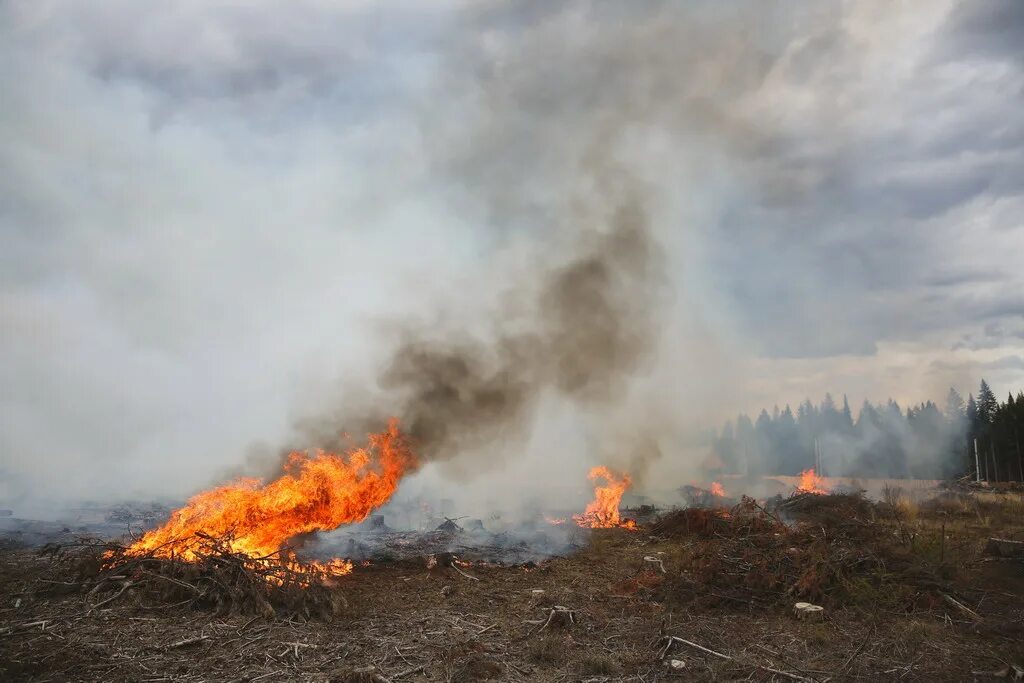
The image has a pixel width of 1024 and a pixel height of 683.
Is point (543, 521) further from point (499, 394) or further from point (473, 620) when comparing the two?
point (473, 620)

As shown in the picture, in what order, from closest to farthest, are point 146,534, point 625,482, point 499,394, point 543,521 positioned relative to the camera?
point 146,534 < point 499,394 < point 543,521 < point 625,482

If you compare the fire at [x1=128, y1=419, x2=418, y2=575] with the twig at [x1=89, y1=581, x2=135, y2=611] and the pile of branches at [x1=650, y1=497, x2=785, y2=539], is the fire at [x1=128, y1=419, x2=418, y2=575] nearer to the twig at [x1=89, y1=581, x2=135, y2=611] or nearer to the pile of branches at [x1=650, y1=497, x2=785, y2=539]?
the twig at [x1=89, y1=581, x2=135, y2=611]

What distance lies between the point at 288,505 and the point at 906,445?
65.7 m

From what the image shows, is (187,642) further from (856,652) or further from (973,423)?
(973,423)

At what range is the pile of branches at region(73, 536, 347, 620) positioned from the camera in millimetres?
9039

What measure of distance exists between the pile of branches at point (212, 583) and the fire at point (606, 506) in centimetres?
1513

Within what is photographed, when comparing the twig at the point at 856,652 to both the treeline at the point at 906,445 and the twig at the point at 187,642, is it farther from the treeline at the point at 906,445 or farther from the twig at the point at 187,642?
the treeline at the point at 906,445

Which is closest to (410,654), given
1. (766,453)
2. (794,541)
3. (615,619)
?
(615,619)

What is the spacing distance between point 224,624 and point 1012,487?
139 feet

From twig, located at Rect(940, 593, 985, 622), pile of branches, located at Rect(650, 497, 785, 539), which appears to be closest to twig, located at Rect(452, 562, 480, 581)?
pile of branches, located at Rect(650, 497, 785, 539)

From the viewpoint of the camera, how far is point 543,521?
76.7 ft

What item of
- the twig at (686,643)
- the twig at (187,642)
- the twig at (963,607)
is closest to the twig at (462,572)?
the twig at (686,643)

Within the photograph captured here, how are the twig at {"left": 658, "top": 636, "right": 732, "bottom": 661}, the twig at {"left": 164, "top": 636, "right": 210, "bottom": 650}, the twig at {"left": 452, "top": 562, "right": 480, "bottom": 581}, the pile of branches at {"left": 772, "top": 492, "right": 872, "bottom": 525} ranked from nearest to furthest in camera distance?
the twig at {"left": 164, "top": 636, "right": 210, "bottom": 650}, the twig at {"left": 658, "top": 636, "right": 732, "bottom": 661}, the twig at {"left": 452, "top": 562, "right": 480, "bottom": 581}, the pile of branches at {"left": 772, "top": 492, "right": 872, "bottom": 525}

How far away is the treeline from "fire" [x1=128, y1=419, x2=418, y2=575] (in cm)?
4362
